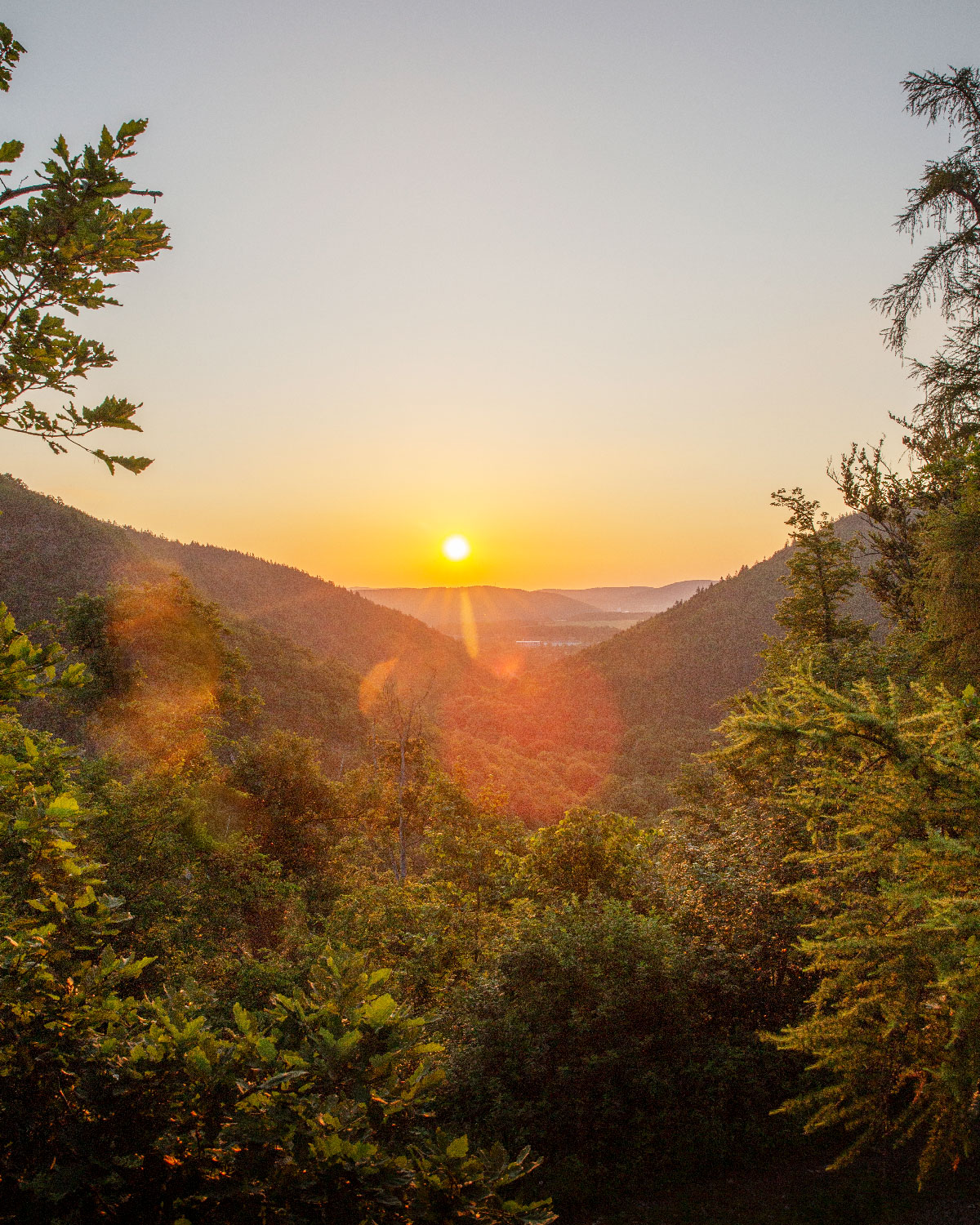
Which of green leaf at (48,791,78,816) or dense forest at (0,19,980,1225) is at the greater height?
green leaf at (48,791,78,816)

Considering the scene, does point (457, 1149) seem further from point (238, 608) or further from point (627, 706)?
point (238, 608)

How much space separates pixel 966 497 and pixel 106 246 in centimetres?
1096

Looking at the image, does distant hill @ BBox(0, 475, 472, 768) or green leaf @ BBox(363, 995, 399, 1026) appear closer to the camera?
green leaf @ BBox(363, 995, 399, 1026)

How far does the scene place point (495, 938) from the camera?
400 inches

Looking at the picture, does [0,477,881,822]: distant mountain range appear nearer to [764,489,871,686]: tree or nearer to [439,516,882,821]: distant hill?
[439,516,882,821]: distant hill

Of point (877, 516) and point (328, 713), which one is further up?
point (877, 516)

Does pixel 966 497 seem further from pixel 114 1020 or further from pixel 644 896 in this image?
pixel 114 1020

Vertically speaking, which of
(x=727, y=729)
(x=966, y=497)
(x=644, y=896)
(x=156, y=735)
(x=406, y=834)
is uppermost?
(x=966, y=497)

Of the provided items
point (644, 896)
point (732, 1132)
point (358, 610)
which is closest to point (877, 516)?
point (644, 896)

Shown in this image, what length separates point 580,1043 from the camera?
7441 millimetres

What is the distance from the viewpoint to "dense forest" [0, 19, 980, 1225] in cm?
297

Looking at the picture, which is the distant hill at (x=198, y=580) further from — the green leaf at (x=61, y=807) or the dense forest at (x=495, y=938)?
the green leaf at (x=61, y=807)

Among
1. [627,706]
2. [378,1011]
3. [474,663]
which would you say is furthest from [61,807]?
[474,663]

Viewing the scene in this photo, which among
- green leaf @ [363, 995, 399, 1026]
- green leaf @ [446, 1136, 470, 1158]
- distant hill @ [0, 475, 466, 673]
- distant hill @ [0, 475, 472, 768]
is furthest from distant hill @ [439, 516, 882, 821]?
green leaf @ [446, 1136, 470, 1158]
